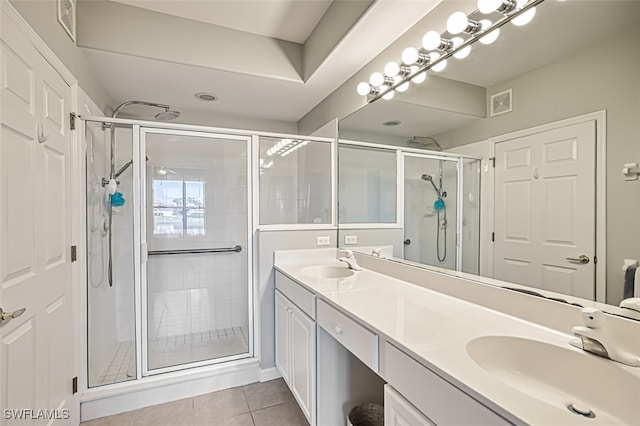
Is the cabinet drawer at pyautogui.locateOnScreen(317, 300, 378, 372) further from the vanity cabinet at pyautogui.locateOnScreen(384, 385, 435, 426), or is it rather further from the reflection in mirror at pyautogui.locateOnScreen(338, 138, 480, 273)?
the reflection in mirror at pyautogui.locateOnScreen(338, 138, 480, 273)

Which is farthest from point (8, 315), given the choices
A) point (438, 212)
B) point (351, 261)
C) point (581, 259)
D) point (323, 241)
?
point (581, 259)

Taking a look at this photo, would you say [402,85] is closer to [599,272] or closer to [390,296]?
[390,296]

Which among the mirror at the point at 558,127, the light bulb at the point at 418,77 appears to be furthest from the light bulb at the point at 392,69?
the mirror at the point at 558,127

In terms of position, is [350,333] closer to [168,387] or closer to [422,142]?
[422,142]

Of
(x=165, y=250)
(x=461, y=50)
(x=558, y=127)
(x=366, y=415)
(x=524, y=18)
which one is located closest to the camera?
(x=558, y=127)

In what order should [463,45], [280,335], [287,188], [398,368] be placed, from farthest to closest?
1. [287,188]
2. [280,335]
3. [463,45]
4. [398,368]

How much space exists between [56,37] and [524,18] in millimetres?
2260

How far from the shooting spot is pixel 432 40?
1615 millimetres

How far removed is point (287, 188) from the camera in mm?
2721

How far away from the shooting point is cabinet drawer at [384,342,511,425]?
72cm

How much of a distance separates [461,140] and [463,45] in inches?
18.1

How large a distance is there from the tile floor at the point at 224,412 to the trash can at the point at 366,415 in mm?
427

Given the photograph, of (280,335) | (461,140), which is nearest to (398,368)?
(461,140)

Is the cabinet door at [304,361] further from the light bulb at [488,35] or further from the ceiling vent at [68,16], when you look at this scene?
the ceiling vent at [68,16]
